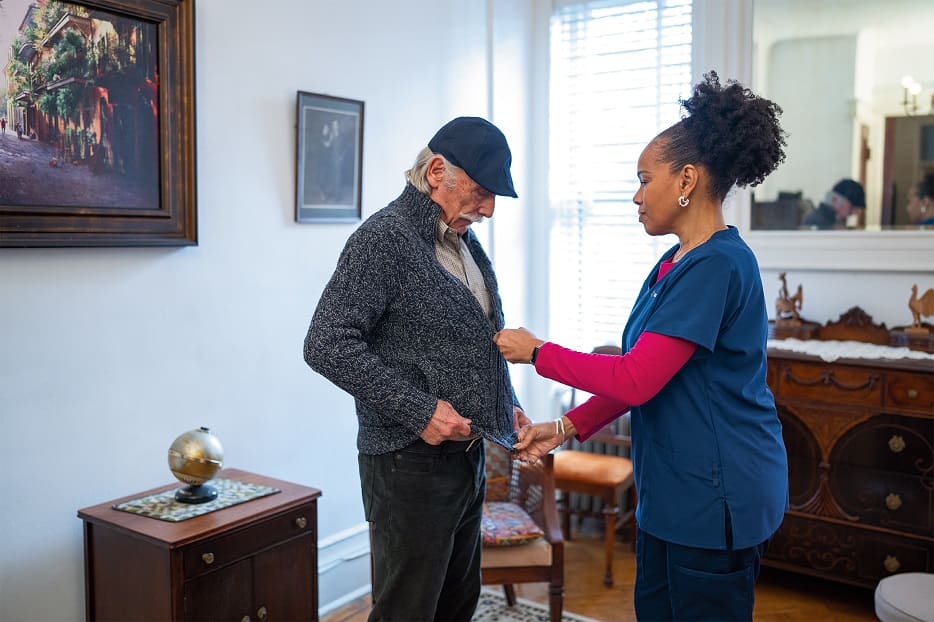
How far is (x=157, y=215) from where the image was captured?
259 cm

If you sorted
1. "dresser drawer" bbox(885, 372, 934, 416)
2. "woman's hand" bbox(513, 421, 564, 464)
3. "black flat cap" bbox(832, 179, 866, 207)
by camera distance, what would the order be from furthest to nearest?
1. "black flat cap" bbox(832, 179, 866, 207)
2. "dresser drawer" bbox(885, 372, 934, 416)
3. "woman's hand" bbox(513, 421, 564, 464)

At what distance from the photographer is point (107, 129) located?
2447 millimetres

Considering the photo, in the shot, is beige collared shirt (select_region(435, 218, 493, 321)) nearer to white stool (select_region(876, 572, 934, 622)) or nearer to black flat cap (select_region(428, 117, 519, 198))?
black flat cap (select_region(428, 117, 519, 198))

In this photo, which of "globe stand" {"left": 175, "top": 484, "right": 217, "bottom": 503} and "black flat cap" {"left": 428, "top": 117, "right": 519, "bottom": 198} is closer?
"black flat cap" {"left": 428, "top": 117, "right": 519, "bottom": 198}

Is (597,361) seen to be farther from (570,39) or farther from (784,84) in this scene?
(570,39)

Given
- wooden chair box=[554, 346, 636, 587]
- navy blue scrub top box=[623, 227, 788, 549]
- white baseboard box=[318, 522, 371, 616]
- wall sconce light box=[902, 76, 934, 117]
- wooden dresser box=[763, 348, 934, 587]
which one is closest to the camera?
navy blue scrub top box=[623, 227, 788, 549]

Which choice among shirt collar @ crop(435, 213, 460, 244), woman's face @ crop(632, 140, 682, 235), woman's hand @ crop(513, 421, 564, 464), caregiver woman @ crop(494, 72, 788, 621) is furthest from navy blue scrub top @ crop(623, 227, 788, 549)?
shirt collar @ crop(435, 213, 460, 244)

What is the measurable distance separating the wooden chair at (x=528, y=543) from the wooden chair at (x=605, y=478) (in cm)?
53

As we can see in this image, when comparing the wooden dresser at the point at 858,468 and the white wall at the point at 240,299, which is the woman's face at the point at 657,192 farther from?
the wooden dresser at the point at 858,468

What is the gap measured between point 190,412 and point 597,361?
1.58 meters

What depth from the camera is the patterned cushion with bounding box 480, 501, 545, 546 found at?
9.97 feet

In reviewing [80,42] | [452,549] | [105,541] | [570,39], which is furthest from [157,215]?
[570,39]

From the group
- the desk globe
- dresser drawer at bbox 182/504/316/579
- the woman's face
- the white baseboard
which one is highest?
the woman's face

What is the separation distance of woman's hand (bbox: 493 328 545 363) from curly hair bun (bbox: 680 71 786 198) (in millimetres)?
548
